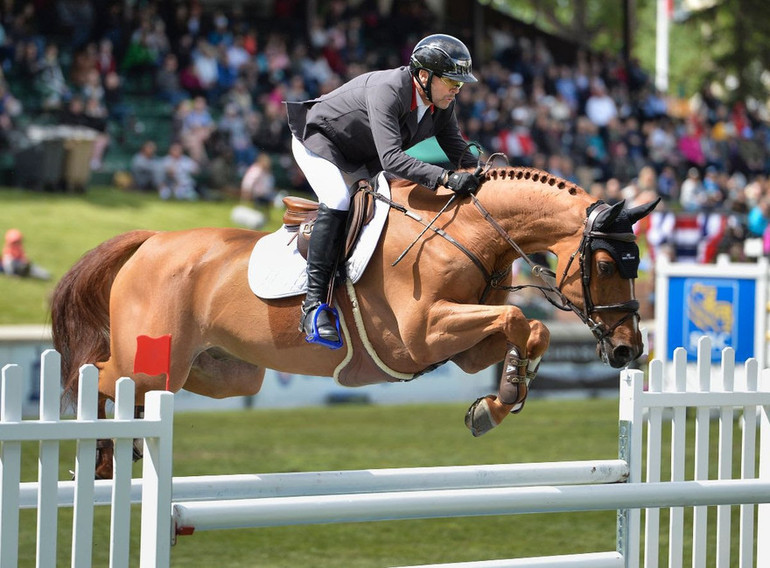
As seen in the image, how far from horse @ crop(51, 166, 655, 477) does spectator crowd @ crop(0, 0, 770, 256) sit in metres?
10.3

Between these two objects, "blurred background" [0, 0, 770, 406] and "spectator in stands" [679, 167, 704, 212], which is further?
"spectator in stands" [679, 167, 704, 212]

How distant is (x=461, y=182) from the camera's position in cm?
479

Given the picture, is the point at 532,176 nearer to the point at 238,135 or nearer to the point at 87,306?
the point at 87,306

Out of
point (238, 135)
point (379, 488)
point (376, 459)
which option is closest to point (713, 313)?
point (376, 459)

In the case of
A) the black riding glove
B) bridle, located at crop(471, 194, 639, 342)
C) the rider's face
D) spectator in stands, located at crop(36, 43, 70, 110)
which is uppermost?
spectator in stands, located at crop(36, 43, 70, 110)

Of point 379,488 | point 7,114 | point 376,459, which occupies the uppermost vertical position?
point 7,114

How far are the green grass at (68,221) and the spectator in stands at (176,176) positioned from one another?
0.21m

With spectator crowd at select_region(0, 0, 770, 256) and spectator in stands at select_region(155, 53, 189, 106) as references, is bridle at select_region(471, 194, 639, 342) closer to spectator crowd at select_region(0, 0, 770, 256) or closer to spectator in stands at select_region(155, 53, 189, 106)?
spectator crowd at select_region(0, 0, 770, 256)

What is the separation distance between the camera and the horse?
4629 millimetres

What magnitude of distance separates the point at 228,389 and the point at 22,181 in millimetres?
10458

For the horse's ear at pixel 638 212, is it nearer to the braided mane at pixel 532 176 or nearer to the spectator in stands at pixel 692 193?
the braided mane at pixel 532 176

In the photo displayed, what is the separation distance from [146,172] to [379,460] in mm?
8351

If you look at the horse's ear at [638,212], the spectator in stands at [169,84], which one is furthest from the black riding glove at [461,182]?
the spectator in stands at [169,84]

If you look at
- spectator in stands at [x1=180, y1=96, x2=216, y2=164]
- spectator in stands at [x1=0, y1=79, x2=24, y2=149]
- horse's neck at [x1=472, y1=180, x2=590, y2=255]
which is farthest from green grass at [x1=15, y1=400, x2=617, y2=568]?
spectator in stands at [x1=180, y1=96, x2=216, y2=164]
